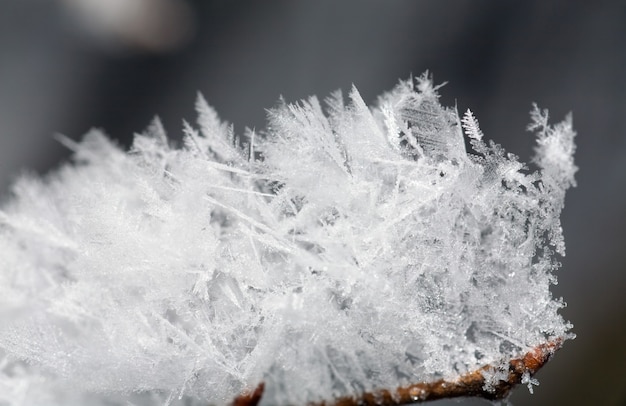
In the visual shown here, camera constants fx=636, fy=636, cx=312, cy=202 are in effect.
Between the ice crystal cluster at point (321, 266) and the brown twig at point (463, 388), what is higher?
the ice crystal cluster at point (321, 266)

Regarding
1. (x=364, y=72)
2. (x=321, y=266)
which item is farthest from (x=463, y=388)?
(x=364, y=72)

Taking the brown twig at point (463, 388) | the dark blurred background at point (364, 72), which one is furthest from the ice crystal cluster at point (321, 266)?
the dark blurred background at point (364, 72)

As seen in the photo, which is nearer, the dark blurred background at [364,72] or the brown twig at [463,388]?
the brown twig at [463,388]

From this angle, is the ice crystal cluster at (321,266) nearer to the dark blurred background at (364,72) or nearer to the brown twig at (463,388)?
the brown twig at (463,388)

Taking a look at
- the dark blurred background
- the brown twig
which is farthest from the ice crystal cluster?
the dark blurred background

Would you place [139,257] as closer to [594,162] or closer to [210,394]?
[210,394]

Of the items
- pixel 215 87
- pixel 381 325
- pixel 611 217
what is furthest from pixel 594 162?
pixel 381 325

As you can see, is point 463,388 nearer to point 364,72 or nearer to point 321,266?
point 321,266

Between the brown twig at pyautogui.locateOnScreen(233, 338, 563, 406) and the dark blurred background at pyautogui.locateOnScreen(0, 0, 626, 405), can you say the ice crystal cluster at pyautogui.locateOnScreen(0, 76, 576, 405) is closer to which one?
the brown twig at pyautogui.locateOnScreen(233, 338, 563, 406)
